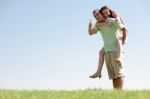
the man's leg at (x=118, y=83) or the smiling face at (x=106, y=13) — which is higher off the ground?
the smiling face at (x=106, y=13)

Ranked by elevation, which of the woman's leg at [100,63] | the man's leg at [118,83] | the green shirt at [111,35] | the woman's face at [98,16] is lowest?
the man's leg at [118,83]

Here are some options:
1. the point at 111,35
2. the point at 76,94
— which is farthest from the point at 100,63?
the point at 76,94

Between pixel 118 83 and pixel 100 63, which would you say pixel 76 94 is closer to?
pixel 118 83

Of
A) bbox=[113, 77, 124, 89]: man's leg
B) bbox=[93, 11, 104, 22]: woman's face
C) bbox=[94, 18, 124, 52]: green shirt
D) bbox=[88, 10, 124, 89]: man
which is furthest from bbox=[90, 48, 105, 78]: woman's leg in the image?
bbox=[93, 11, 104, 22]: woman's face

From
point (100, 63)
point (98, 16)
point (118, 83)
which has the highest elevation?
point (98, 16)

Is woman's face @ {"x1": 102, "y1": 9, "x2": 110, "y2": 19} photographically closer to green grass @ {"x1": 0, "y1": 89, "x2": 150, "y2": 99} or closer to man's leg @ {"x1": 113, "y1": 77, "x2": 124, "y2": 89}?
man's leg @ {"x1": 113, "y1": 77, "x2": 124, "y2": 89}

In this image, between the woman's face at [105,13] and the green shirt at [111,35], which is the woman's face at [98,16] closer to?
the woman's face at [105,13]

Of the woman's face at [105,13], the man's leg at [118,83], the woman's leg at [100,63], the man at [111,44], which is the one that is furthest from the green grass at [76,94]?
the woman's face at [105,13]

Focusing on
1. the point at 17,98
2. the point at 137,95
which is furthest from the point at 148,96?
the point at 17,98

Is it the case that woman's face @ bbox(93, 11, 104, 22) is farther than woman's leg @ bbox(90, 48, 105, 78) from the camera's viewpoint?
Yes

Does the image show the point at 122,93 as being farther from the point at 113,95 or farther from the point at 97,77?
the point at 97,77

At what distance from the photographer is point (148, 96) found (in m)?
10.7

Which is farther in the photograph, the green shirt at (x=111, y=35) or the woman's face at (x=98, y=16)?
the woman's face at (x=98, y=16)

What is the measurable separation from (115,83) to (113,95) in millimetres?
3274
